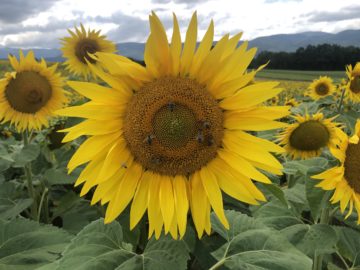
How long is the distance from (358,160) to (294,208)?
22.6 inches

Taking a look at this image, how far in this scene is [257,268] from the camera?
160 centimetres

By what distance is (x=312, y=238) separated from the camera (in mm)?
2172

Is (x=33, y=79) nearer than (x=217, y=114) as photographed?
No

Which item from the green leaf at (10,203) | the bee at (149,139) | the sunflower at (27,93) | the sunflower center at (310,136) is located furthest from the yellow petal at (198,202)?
the sunflower at (27,93)

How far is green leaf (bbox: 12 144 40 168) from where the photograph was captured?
11.0ft

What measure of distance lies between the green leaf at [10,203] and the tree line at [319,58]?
40.6m

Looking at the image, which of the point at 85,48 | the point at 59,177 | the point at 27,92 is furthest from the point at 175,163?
the point at 85,48

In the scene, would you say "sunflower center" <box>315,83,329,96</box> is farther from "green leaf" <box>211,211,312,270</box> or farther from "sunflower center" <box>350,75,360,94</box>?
"green leaf" <box>211,211,312,270</box>

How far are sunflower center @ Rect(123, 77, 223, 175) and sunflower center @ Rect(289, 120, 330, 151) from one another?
252 centimetres

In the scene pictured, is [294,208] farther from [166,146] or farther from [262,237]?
[166,146]

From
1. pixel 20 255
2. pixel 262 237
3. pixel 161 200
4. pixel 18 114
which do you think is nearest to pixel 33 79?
pixel 18 114

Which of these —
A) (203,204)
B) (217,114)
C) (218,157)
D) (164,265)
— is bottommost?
(164,265)

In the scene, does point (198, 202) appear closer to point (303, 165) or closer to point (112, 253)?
point (112, 253)

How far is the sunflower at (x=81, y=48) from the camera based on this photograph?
630 centimetres
